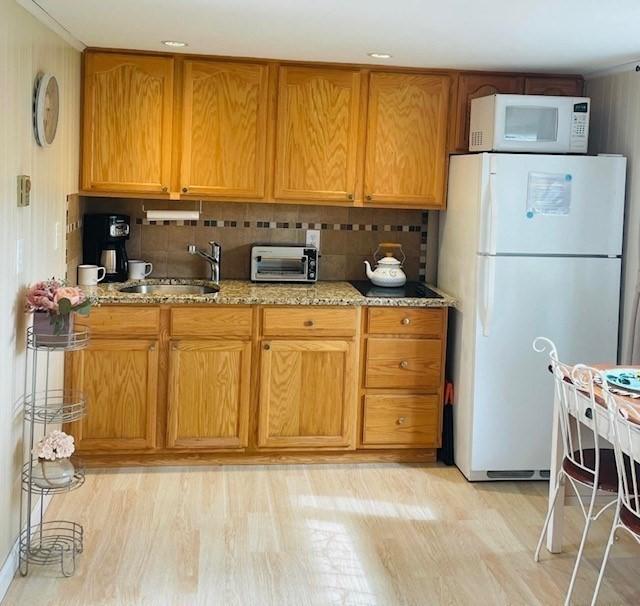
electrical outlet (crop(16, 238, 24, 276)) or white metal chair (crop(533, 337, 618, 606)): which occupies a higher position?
electrical outlet (crop(16, 238, 24, 276))

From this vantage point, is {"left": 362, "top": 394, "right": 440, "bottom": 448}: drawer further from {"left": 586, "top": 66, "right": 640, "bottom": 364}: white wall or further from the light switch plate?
the light switch plate

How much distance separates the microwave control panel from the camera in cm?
447

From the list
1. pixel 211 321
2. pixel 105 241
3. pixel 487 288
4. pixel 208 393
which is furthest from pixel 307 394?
pixel 105 241

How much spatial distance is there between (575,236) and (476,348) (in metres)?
0.73

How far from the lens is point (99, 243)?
4.80m

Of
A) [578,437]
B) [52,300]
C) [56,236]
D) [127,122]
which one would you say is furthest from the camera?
[127,122]

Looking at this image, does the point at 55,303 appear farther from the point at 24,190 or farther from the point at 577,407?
the point at 577,407

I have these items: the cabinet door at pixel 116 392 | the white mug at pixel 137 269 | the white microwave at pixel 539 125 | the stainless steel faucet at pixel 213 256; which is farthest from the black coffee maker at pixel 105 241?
the white microwave at pixel 539 125

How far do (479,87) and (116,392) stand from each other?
2.47 meters

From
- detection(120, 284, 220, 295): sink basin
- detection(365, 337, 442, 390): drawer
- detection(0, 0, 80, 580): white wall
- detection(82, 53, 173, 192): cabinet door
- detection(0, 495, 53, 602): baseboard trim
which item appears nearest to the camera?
detection(0, 0, 80, 580): white wall

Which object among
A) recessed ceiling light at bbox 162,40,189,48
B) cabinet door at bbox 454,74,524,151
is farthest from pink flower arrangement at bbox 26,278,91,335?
cabinet door at bbox 454,74,524,151

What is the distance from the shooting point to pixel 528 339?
4.45 meters

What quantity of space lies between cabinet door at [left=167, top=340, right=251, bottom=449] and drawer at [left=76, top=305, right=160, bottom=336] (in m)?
0.16

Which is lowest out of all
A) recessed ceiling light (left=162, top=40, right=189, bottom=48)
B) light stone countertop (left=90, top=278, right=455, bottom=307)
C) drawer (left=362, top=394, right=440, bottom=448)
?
drawer (left=362, top=394, right=440, bottom=448)
